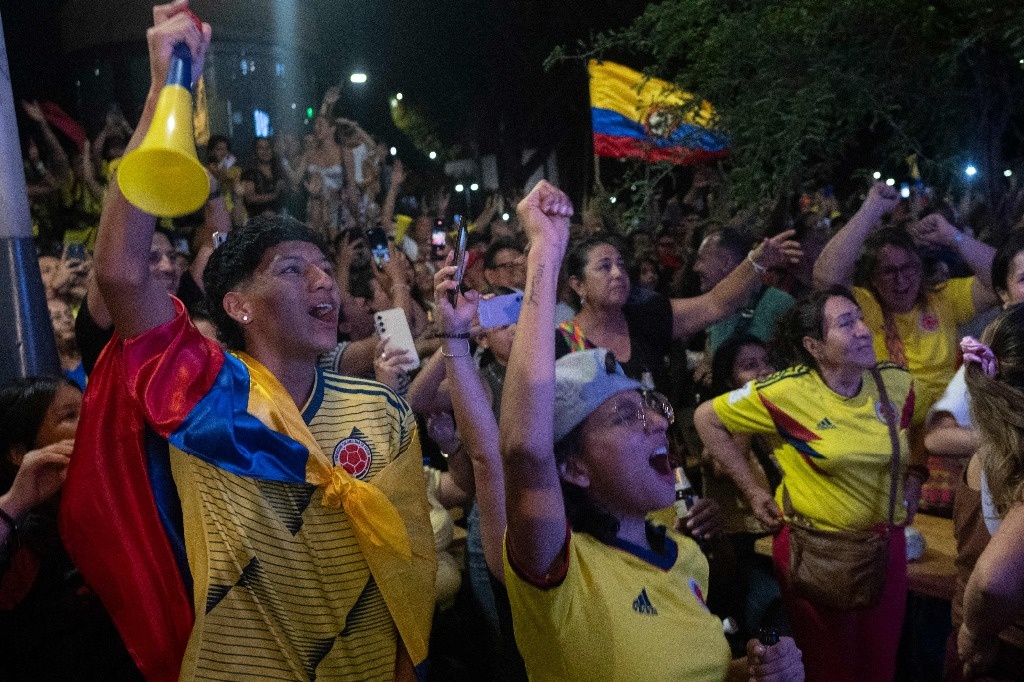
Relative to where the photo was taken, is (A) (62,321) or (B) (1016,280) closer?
(B) (1016,280)

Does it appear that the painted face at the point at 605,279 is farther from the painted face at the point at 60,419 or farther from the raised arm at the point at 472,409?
the painted face at the point at 60,419

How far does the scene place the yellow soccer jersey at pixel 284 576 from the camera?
7.12ft

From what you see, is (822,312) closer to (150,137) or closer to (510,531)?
(510,531)

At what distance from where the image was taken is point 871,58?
521cm

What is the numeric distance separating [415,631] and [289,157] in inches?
270

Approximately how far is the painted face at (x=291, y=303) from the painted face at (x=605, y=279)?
1986 millimetres

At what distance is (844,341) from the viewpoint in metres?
3.81

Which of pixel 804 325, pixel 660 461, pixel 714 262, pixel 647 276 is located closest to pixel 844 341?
pixel 804 325

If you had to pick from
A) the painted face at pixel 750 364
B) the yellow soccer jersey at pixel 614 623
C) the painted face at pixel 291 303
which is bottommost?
the painted face at pixel 750 364

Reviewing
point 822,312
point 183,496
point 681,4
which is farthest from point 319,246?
point 681,4

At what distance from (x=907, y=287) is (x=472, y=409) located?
3.35 meters

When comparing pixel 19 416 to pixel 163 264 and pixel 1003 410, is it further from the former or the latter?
pixel 1003 410

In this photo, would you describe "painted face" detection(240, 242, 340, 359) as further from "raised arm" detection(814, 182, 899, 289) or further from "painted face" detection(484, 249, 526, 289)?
"raised arm" detection(814, 182, 899, 289)

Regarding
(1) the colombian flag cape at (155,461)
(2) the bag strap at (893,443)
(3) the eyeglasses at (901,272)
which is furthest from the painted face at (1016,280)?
(1) the colombian flag cape at (155,461)
